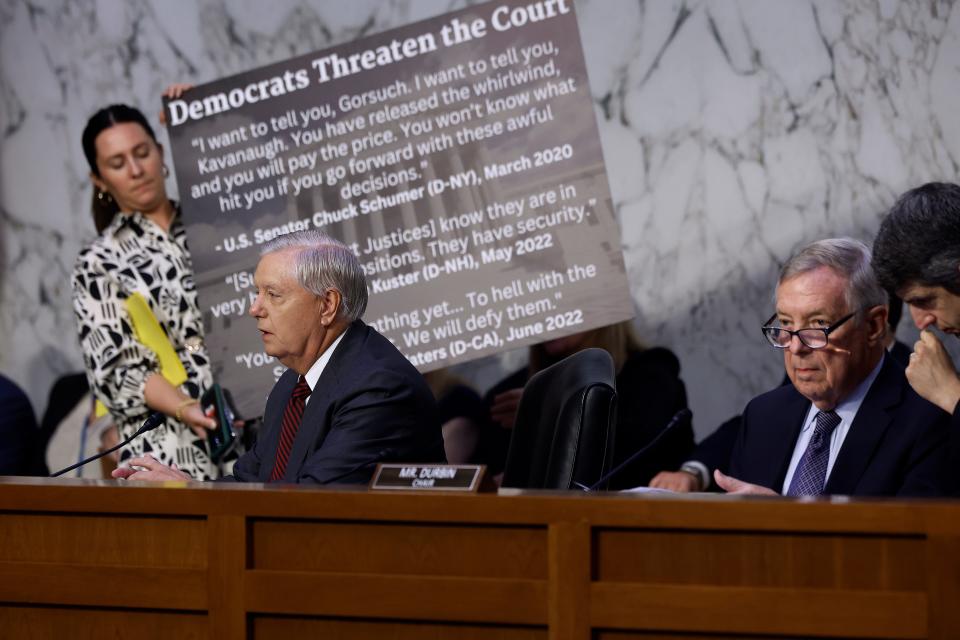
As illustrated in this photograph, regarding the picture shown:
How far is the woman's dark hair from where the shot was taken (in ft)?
14.9

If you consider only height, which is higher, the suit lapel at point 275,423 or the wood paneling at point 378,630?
the suit lapel at point 275,423

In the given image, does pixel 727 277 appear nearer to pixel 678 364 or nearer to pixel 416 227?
pixel 678 364

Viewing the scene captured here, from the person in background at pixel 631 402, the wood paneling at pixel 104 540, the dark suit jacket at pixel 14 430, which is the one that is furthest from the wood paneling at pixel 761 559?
the dark suit jacket at pixel 14 430

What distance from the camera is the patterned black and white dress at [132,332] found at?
425cm

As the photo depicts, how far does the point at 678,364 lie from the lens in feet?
15.7

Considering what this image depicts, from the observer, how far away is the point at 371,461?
284 cm

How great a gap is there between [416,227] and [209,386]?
0.81 m

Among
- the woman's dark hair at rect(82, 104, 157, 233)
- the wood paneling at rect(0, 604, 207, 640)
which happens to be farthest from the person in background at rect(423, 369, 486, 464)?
the wood paneling at rect(0, 604, 207, 640)

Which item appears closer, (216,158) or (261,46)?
(216,158)

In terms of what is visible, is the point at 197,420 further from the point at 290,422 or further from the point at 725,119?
the point at 725,119

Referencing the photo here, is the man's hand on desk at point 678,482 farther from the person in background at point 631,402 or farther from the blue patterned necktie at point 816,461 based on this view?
the blue patterned necktie at point 816,461

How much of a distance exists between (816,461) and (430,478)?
100 cm

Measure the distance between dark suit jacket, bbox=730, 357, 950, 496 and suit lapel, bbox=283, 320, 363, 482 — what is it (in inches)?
35.9

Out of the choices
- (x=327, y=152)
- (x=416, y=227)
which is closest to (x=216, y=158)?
(x=327, y=152)
